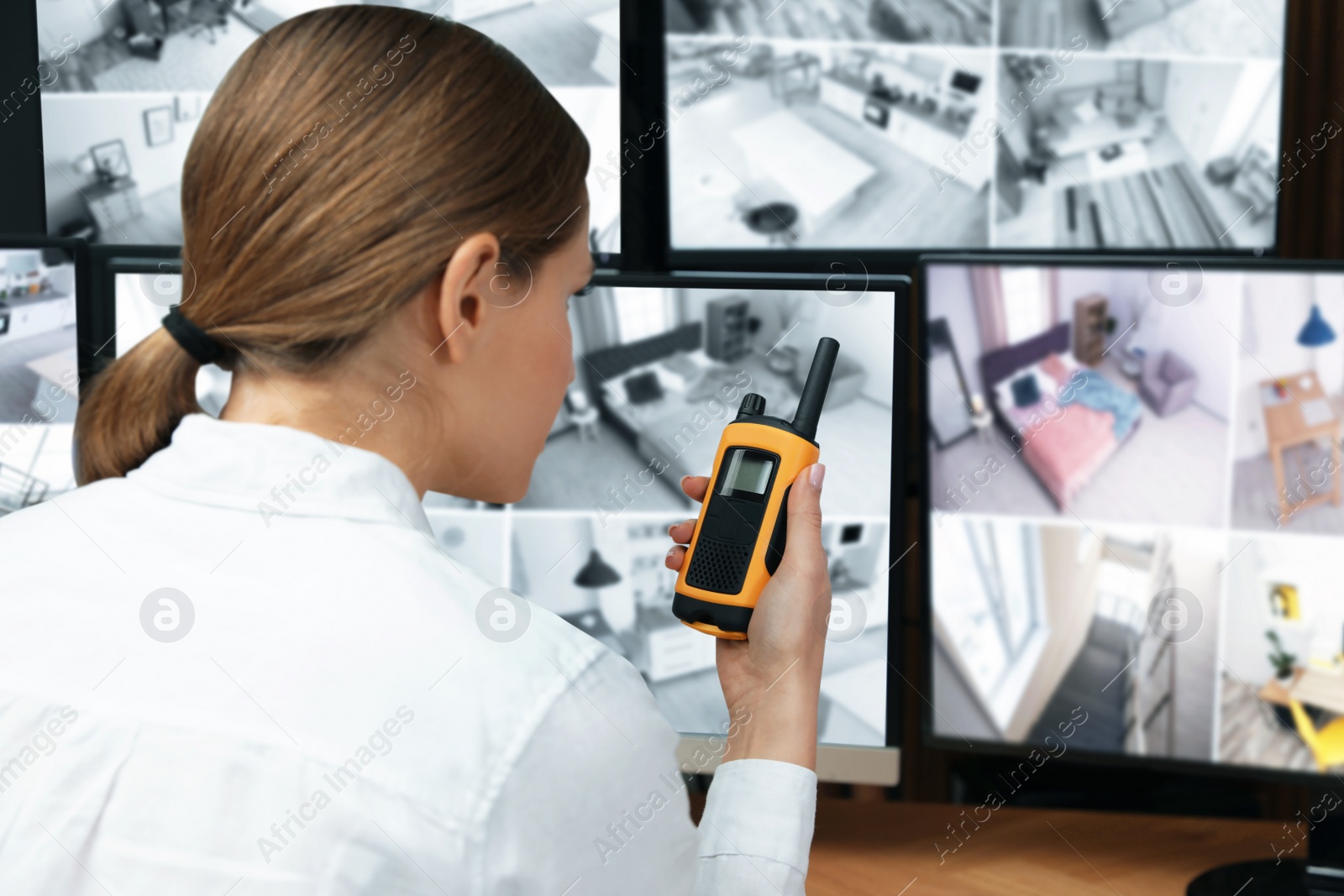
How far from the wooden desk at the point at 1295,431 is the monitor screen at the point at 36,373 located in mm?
985

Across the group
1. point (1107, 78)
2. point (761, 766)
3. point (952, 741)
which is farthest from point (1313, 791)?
point (1107, 78)

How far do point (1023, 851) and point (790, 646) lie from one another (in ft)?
1.33

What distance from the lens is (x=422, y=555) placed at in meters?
0.45

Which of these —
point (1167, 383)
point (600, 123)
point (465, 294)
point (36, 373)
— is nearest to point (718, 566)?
point (465, 294)

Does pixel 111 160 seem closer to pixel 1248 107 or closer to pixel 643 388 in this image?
pixel 643 388

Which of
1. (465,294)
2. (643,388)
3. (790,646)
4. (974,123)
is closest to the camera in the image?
(465,294)

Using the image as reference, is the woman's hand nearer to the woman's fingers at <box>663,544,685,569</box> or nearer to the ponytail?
the woman's fingers at <box>663,544,685,569</box>

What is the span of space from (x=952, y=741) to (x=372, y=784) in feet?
2.09

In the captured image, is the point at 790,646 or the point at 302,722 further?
the point at 790,646

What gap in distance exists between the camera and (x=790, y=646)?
0.67 metres

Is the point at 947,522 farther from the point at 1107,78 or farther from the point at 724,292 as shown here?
the point at 1107,78

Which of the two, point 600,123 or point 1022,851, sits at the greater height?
point 600,123

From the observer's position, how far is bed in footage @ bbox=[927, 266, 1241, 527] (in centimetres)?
81

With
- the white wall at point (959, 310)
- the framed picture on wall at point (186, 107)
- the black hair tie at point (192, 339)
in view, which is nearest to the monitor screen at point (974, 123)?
the white wall at point (959, 310)
